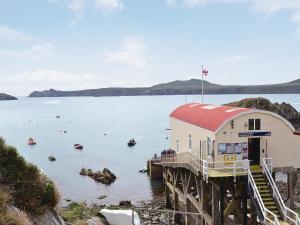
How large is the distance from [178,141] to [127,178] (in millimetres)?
27203

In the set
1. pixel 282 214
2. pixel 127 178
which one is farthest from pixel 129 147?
pixel 282 214

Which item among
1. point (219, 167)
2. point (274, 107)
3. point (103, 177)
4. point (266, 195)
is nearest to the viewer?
point (266, 195)

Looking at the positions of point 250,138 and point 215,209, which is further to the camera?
point 250,138

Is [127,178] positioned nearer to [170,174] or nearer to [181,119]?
[170,174]

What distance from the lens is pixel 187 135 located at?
31.2 metres

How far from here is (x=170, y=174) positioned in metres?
37.3

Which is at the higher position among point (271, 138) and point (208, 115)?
point (208, 115)

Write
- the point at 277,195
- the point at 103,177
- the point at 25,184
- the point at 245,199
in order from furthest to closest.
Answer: the point at 103,177 < the point at 245,199 < the point at 277,195 < the point at 25,184

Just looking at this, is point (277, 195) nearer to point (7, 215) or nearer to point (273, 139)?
point (273, 139)

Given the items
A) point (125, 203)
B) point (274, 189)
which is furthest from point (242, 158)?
point (125, 203)

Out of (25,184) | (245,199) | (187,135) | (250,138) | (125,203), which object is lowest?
(125,203)

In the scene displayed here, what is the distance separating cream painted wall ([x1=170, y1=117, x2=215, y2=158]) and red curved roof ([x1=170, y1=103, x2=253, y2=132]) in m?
0.36

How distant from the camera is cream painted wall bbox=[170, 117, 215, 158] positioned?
26.5m

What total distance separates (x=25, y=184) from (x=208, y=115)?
1439 cm
